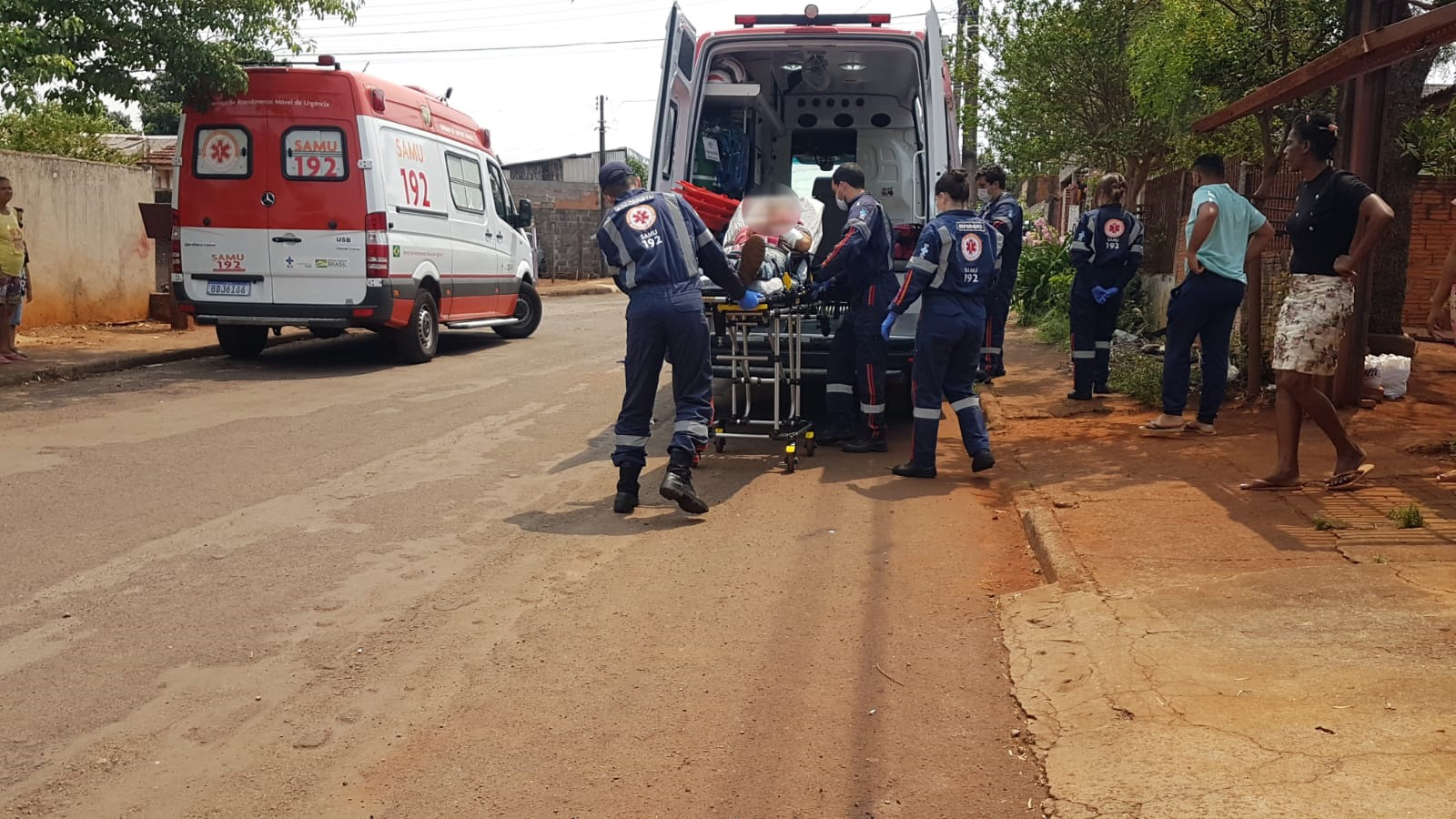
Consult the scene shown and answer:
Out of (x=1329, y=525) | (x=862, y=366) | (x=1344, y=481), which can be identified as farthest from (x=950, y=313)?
(x=1329, y=525)

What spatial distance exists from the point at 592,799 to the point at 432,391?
8093 mm

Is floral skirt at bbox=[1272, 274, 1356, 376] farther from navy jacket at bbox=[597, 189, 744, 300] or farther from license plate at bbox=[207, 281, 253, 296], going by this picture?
license plate at bbox=[207, 281, 253, 296]

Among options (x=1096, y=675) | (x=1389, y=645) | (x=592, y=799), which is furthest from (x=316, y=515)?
(x=1389, y=645)

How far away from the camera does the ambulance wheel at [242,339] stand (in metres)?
13.0

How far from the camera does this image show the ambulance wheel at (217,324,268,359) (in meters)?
13.0

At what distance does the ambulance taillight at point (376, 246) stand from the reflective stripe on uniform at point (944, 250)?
638 centimetres

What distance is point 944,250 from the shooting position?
720 cm

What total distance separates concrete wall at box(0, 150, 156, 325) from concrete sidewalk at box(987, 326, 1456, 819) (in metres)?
12.7

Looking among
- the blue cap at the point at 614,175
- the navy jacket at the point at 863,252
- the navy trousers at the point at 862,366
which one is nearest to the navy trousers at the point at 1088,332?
the navy trousers at the point at 862,366

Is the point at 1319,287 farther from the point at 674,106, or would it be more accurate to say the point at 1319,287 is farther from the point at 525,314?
the point at 525,314

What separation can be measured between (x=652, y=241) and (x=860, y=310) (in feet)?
6.52

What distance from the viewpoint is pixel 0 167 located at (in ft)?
46.6

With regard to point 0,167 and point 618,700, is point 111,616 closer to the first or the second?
point 618,700

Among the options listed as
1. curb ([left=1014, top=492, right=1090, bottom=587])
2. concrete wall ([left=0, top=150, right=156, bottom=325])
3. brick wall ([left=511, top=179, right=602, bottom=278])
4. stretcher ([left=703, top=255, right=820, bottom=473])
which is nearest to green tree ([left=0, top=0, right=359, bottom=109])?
concrete wall ([left=0, top=150, right=156, bottom=325])
